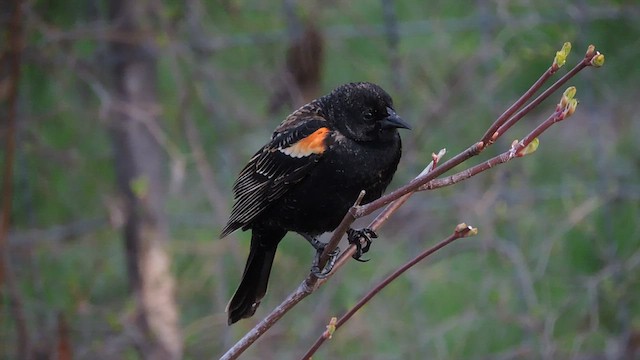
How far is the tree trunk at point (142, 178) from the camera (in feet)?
16.4

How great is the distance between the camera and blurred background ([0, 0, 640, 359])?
5.07 metres

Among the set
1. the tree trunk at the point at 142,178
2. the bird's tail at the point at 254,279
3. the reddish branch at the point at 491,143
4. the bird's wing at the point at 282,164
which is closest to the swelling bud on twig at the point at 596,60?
the reddish branch at the point at 491,143

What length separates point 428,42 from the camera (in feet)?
19.6

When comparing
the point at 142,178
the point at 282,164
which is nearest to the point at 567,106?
the point at 282,164

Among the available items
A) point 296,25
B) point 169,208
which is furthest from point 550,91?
point 169,208

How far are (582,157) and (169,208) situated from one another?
2699 mm

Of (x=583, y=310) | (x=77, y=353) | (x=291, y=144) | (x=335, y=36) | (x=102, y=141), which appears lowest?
(x=583, y=310)

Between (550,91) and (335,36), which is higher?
(335,36)

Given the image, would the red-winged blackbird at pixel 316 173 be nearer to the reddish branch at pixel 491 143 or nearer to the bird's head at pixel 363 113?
the bird's head at pixel 363 113

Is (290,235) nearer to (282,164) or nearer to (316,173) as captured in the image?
(282,164)

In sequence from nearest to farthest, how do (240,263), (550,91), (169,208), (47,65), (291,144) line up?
(550,91)
(291,144)
(240,263)
(47,65)
(169,208)

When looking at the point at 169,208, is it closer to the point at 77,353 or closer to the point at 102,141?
the point at 102,141

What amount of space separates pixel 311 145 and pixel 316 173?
0.09 meters

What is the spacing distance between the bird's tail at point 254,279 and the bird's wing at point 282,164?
0.39ft
